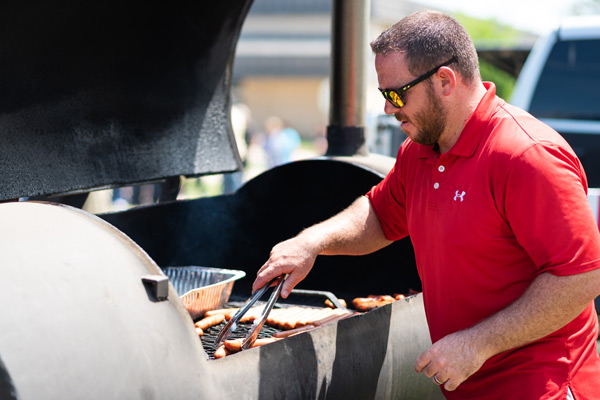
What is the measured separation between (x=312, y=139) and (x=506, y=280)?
3625 cm

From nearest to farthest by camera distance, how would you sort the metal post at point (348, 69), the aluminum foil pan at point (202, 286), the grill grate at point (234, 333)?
the grill grate at point (234, 333) < the aluminum foil pan at point (202, 286) < the metal post at point (348, 69)

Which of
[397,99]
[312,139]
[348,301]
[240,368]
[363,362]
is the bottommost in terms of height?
[312,139]

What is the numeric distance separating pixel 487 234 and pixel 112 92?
2117 millimetres

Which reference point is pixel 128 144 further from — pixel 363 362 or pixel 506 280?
pixel 506 280

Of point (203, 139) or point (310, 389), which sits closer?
point (310, 389)

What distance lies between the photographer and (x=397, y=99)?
7.24 ft

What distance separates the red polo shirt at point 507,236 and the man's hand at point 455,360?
20cm

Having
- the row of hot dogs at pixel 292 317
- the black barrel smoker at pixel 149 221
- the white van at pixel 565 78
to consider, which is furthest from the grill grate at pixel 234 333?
the white van at pixel 565 78

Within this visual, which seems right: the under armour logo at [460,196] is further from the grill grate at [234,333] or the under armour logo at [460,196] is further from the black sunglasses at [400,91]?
the grill grate at [234,333]

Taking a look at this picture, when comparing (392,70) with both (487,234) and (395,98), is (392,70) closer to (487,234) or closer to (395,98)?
(395,98)

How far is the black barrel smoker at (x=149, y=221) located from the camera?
1.55 m

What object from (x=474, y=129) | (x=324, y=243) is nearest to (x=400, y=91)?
(x=474, y=129)

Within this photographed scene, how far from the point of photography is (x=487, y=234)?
208 cm

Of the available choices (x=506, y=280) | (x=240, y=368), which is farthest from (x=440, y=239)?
(x=240, y=368)
